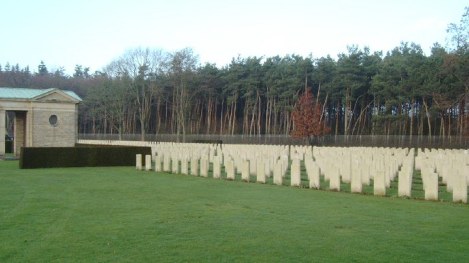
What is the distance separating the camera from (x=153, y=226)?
8.12 meters

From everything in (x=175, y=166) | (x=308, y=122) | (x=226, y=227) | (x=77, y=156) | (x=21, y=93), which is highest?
(x=21, y=93)

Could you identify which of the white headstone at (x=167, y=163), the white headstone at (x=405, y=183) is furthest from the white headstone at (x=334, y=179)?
the white headstone at (x=167, y=163)

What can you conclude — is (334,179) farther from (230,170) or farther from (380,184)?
(230,170)

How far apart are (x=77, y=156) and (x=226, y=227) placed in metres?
17.7

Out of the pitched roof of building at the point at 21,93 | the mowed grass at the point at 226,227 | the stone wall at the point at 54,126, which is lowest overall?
the mowed grass at the point at 226,227

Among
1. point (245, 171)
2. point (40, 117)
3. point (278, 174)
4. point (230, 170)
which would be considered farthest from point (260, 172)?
point (40, 117)

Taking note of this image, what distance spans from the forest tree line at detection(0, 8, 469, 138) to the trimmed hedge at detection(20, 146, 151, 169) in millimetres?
23717

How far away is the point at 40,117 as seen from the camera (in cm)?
3534

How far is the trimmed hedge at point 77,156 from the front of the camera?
2289cm

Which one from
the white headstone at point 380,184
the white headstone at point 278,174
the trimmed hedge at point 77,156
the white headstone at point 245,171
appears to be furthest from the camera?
the trimmed hedge at point 77,156

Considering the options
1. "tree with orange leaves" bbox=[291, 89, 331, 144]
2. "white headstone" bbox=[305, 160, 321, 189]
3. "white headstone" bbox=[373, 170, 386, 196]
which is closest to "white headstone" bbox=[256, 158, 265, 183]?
"white headstone" bbox=[305, 160, 321, 189]

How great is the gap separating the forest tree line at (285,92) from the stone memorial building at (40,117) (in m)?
25.0

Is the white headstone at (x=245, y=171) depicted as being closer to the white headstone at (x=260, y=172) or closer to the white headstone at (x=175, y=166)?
the white headstone at (x=260, y=172)

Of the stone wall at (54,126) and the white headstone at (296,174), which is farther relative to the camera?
the stone wall at (54,126)
